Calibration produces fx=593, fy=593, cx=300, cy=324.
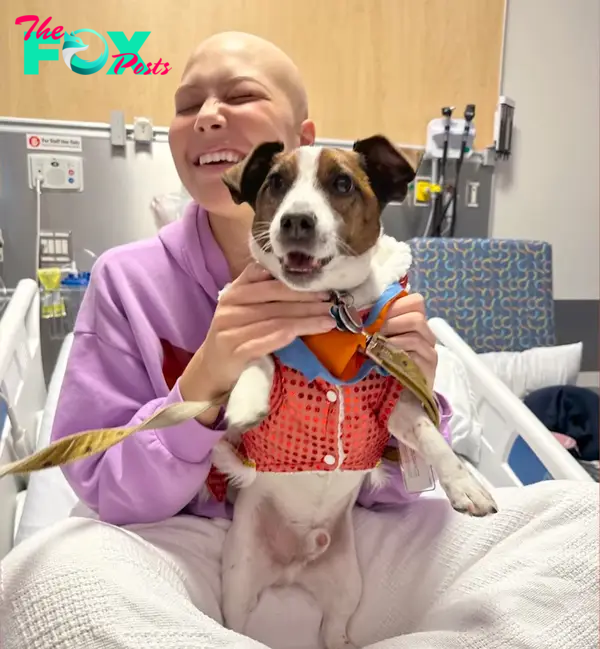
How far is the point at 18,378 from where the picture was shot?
1.64m

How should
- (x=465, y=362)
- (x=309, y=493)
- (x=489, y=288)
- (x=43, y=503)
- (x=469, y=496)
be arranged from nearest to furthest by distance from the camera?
1. (x=469, y=496)
2. (x=309, y=493)
3. (x=43, y=503)
4. (x=465, y=362)
5. (x=489, y=288)

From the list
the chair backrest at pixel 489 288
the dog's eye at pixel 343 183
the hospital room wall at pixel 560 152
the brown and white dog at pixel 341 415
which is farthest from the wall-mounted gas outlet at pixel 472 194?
the dog's eye at pixel 343 183

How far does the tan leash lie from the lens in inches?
30.7

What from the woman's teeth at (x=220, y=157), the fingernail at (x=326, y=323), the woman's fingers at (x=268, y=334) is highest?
the woman's teeth at (x=220, y=157)

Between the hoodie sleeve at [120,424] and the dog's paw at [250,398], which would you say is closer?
the dog's paw at [250,398]

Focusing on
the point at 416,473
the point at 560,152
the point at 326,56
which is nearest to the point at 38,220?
the point at 326,56

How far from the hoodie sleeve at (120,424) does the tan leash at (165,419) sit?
105mm

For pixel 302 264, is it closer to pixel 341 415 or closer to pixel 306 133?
pixel 341 415

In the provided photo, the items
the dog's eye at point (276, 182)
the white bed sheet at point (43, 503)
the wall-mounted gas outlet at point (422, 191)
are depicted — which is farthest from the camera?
the wall-mounted gas outlet at point (422, 191)

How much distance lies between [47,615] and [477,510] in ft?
1.85

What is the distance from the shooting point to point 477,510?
82 cm

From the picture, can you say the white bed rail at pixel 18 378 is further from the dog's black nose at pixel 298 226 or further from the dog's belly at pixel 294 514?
the dog's black nose at pixel 298 226

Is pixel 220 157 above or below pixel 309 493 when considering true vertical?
above

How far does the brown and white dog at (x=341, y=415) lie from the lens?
2.82 feet
